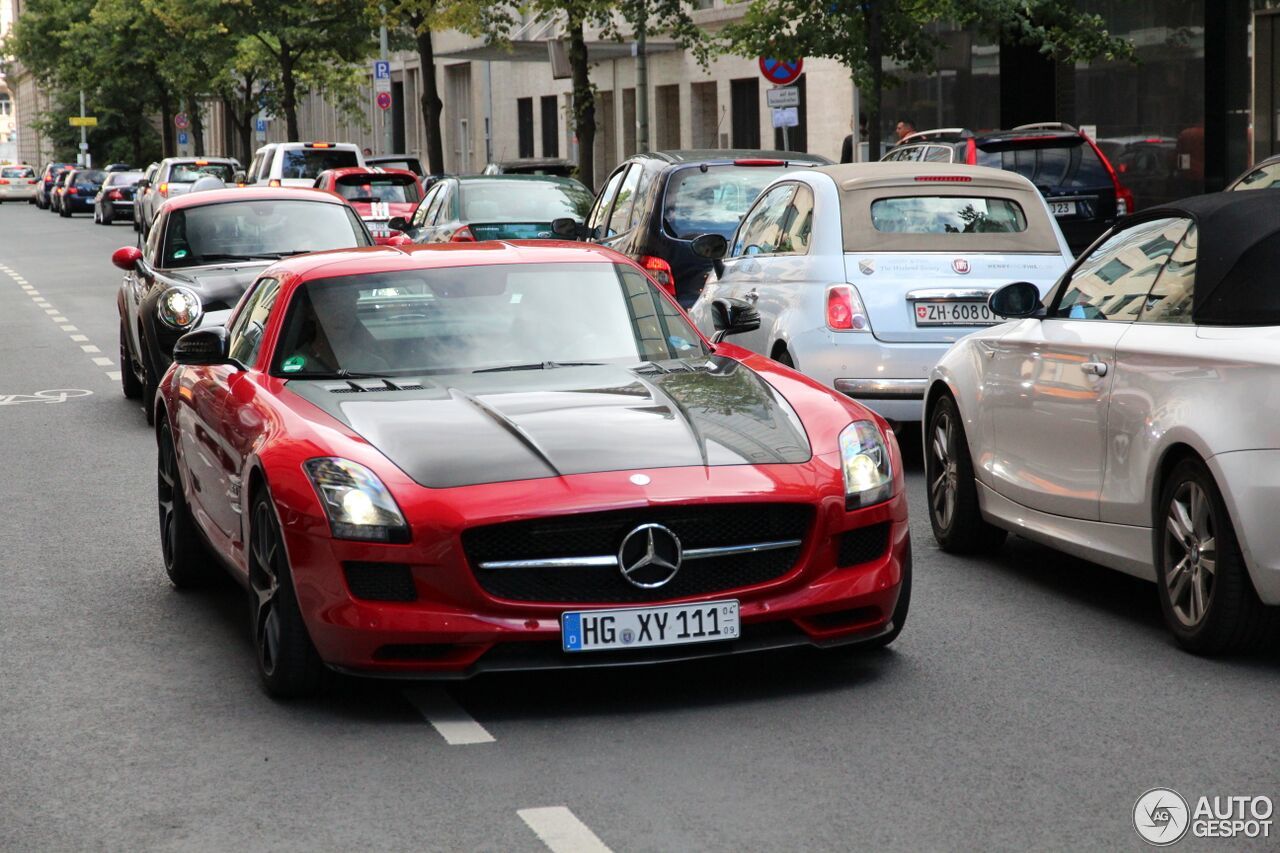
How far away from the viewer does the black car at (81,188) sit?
7100 cm

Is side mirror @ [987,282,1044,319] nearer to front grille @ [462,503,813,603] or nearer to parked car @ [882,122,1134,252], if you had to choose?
front grille @ [462,503,813,603]

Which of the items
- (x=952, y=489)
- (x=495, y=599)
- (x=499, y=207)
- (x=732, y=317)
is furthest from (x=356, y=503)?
(x=499, y=207)

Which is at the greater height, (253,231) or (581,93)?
(581,93)

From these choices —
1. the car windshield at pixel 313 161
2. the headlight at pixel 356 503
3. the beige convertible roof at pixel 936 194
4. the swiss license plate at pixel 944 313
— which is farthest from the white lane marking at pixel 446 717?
the car windshield at pixel 313 161

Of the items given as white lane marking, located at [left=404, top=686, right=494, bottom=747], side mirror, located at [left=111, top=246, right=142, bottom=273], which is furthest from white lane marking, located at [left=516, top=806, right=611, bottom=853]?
side mirror, located at [left=111, top=246, right=142, bottom=273]

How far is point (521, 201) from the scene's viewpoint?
2092 cm

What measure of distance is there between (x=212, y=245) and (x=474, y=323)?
8.06 m

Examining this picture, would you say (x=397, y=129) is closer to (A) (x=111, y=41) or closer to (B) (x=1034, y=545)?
(A) (x=111, y=41)

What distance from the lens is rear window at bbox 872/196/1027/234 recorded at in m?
11.5

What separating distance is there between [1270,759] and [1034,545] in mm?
3626

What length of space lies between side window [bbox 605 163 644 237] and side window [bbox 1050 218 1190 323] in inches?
318

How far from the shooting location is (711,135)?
47.3m

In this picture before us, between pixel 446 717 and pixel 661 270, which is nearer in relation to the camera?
pixel 446 717

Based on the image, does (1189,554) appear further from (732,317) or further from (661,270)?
(661,270)
